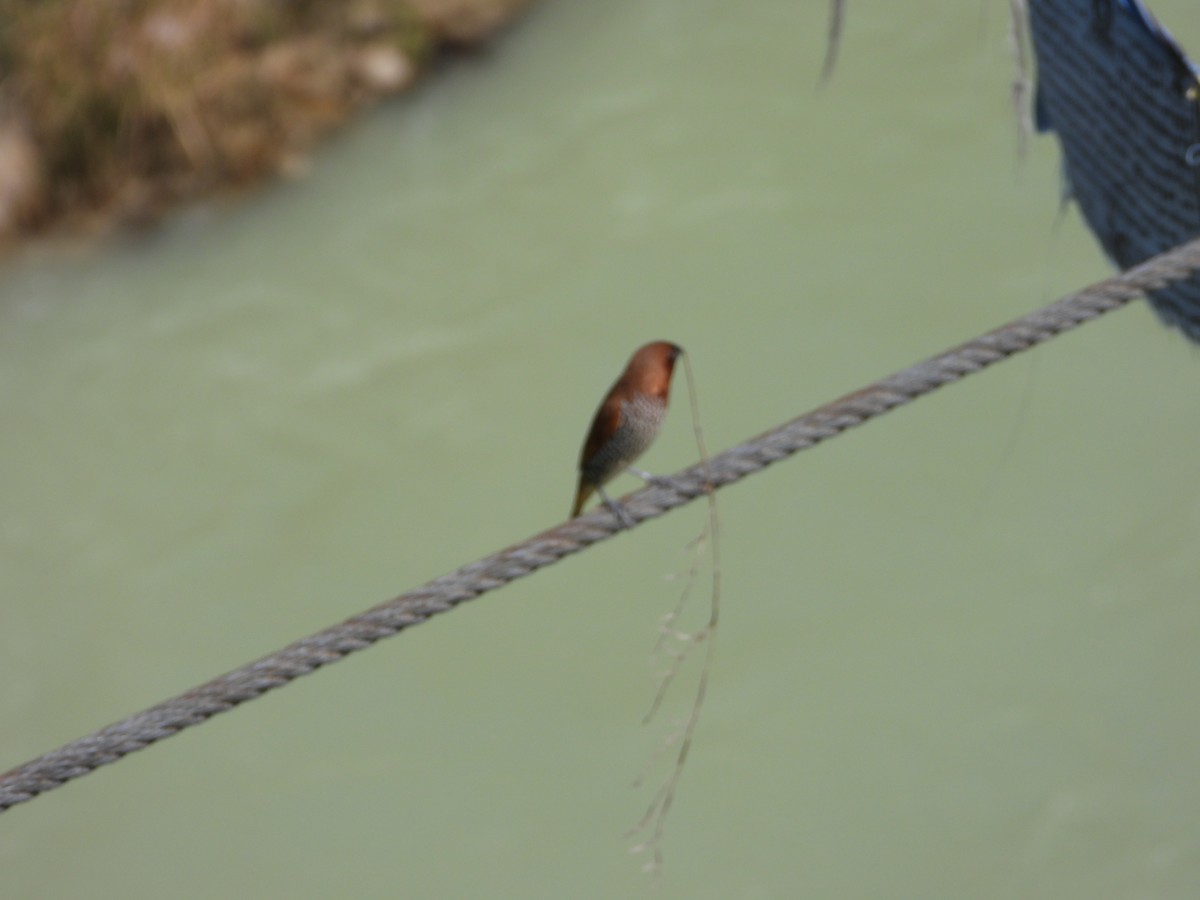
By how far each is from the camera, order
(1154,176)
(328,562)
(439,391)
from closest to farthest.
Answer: (1154,176) < (328,562) < (439,391)

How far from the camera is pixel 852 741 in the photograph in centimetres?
555

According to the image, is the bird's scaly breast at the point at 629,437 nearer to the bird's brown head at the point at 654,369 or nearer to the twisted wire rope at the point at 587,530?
the bird's brown head at the point at 654,369

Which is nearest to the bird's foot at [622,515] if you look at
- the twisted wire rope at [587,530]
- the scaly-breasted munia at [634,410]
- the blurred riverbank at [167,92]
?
the twisted wire rope at [587,530]

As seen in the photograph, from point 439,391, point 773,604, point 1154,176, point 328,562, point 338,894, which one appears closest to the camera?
point 1154,176

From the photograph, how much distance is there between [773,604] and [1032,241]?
241 cm

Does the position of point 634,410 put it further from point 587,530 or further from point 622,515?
point 587,530

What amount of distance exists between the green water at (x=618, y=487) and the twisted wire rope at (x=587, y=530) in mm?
3212

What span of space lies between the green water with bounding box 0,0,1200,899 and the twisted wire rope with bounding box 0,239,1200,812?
10.5 feet

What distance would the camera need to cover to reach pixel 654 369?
3.25m

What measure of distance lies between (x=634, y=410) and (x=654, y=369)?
0.11 m

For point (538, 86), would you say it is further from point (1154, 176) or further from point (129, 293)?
point (1154, 176)

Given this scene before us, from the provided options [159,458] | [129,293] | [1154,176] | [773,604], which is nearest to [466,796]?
[773,604]

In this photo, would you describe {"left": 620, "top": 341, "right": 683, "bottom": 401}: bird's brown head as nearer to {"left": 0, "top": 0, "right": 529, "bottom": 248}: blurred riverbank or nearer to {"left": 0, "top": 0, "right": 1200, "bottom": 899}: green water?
{"left": 0, "top": 0, "right": 1200, "bottom": 899}: green water

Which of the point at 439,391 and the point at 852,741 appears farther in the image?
the point at 439,391
